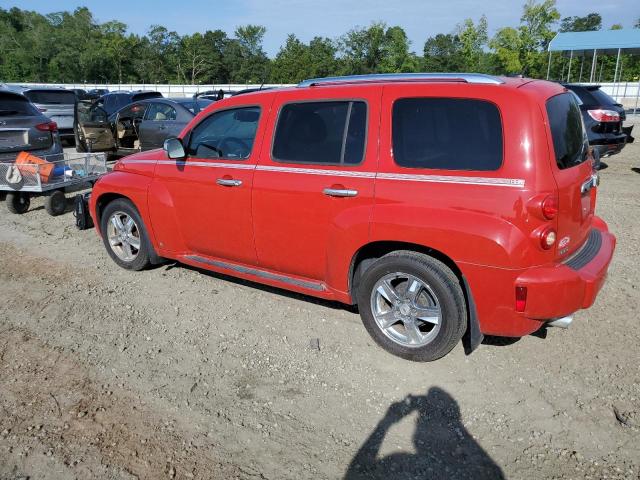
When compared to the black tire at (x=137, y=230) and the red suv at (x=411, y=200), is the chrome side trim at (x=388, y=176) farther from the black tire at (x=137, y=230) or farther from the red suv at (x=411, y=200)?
the black tire at (x=137, y=230)

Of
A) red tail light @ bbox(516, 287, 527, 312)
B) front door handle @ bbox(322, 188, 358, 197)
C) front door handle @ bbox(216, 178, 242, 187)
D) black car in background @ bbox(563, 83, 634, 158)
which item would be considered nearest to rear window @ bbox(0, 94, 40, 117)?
front door handle @ bbox(216, 178, 242, 187)

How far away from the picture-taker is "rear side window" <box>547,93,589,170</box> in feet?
11.5

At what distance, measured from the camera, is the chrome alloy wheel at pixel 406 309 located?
379 cm

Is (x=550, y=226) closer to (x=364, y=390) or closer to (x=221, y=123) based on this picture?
(x=364, y=390)

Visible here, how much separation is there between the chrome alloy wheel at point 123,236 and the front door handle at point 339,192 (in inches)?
100

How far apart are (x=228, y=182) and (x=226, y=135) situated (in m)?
0.55

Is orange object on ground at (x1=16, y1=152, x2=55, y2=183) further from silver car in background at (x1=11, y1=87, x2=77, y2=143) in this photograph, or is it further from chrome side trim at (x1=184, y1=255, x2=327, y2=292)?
silver car in background at (x1=11, y1=87, x2=77, y2=143)

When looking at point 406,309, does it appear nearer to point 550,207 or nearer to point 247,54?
point 550,207

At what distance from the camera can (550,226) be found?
3332 mm

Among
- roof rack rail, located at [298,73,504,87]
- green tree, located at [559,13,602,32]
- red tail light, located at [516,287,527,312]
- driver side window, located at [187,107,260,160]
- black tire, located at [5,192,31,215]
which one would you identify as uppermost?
green tree, located at [559,13,602,32]

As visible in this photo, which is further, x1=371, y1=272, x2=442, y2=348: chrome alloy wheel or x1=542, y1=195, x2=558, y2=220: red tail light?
x1=371, y1=272, x2=442, y2=348: chrome alloy wheel

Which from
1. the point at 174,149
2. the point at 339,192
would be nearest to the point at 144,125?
the point at 174,149

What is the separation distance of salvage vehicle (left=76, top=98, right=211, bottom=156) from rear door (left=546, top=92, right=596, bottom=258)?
8.47 meters

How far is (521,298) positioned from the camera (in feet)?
11.0
